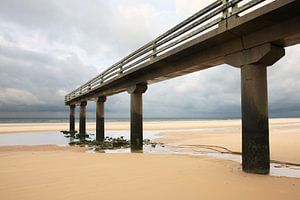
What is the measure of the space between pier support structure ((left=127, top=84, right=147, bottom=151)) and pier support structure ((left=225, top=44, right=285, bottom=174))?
22.8ft

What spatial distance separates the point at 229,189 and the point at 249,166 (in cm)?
193

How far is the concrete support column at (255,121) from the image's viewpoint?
6515 mm

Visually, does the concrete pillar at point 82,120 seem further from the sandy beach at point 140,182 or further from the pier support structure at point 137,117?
the sandy beach at point 140,182

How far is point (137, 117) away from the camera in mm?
13180

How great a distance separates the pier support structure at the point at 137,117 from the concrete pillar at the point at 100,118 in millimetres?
6841

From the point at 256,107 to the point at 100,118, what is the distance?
14.7 m

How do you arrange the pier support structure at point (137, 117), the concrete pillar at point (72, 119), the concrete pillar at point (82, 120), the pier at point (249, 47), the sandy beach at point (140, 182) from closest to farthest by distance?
the sandy beach at point (140, 182) < the pier at point (249, 47) < the pier support structure at point (137, 117) < the concrete pillar at point (82, 120) < the concrete pillar at point (72, 119)

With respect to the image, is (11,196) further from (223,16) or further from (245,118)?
(223,16)

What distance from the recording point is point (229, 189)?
16.4 feet

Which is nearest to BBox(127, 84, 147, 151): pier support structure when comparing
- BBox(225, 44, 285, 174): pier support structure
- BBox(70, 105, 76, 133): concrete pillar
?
BBox(225, 44, 285, 174): pier support structure

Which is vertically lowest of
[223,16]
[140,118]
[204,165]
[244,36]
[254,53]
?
[204,165]

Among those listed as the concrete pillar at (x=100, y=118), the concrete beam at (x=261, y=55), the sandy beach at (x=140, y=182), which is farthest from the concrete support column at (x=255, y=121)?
the concrete pillar at (x=100, y=118)

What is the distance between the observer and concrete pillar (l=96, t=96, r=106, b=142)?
1947 cm

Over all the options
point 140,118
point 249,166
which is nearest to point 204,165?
point 249,166
